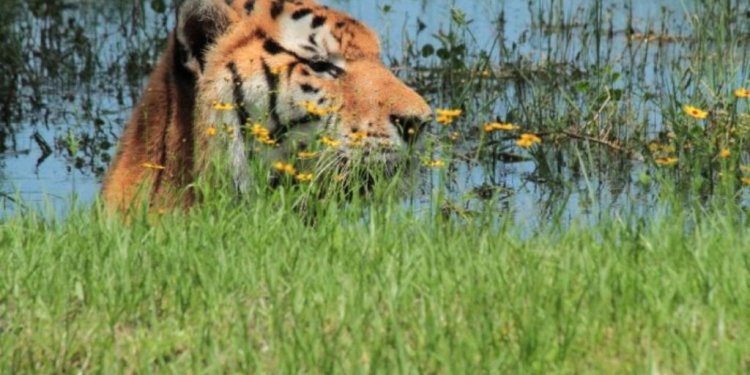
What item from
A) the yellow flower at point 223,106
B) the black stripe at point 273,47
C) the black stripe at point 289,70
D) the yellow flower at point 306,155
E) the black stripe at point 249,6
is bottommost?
the yellow flower at point 306,155

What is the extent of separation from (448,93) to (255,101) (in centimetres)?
526

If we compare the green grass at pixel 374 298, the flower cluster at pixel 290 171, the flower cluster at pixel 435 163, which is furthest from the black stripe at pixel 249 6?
the green grass at pixel 374 298

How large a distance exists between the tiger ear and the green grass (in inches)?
35.3

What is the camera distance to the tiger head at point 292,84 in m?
6.62

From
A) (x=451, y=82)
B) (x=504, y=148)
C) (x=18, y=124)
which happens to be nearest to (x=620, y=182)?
(x=504, y=148)

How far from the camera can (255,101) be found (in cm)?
673

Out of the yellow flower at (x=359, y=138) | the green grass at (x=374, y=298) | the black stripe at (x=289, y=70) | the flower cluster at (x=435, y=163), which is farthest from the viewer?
the black stripe at (x=289, y=70)

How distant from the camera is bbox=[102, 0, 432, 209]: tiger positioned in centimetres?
661

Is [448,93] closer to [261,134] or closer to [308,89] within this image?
[308,89]

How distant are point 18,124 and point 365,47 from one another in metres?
5.51

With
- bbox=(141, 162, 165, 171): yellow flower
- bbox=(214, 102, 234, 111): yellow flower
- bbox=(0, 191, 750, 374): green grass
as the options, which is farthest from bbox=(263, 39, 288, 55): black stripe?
bbox=(0, 191, 750, 374): green grass

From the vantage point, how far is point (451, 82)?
11109 mm

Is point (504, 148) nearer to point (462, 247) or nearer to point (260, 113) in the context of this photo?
point (260, 113)

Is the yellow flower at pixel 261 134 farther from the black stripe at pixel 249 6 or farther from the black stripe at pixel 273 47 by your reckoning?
the black stripe at pixel 249 6
